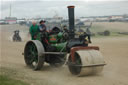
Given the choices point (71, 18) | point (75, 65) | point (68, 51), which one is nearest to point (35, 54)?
point (68, 51)

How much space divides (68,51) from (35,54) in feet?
5.45

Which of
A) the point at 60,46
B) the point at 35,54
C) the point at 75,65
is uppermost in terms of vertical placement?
the point at 60,46

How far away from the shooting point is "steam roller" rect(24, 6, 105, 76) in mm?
7566

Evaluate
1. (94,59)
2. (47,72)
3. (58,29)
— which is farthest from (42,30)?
(94,59)

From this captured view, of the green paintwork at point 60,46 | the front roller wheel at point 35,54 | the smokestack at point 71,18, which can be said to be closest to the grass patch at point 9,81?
the front roller wheel at point 35,54

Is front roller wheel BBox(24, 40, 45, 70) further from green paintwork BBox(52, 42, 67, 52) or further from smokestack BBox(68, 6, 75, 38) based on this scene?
smokestack BBox(68, 6, 75, 38)

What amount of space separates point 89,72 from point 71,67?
2.55 ft

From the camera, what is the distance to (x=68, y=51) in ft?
27.4

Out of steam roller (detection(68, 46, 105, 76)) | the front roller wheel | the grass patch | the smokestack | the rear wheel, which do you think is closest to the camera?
the grass patch

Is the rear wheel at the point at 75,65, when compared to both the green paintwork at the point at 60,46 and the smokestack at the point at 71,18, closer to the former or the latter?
the green paintwork at the point at 60,46

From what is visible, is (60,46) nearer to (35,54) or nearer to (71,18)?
(71,18)

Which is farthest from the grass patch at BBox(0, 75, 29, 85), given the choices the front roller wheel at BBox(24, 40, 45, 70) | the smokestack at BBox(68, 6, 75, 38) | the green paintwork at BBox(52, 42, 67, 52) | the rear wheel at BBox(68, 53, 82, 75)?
the smokestack at BBox(68, 6, 75, 38)

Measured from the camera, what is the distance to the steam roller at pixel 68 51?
7566 mm

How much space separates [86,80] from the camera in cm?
725
